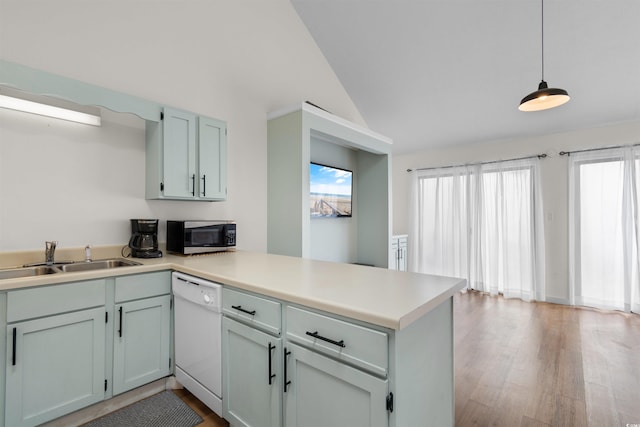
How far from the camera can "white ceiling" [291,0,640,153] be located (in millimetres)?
2703

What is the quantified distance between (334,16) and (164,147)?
2.43m

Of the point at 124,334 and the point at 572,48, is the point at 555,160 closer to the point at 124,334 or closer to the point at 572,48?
the point at 572,48

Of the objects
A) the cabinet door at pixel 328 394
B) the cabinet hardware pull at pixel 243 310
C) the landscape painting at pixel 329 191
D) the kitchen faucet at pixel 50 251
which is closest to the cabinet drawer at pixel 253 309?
the cabinet hardware pull at pixel 243 310

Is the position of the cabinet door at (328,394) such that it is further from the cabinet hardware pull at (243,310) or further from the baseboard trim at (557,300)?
the baseboard trim at (557,300)

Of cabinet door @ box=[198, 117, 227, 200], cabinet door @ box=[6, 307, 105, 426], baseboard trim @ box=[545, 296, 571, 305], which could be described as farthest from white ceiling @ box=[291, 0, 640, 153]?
cabinet door @ box=[6, 307, 105, 426]

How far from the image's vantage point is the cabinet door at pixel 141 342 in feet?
5.71

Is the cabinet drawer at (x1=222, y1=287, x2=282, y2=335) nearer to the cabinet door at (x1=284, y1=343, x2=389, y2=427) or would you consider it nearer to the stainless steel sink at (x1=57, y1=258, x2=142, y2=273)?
the cabinet door at (x1=284, y1=343, x2=389, y2=427)

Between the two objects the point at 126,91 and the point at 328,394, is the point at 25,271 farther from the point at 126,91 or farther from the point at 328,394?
the point at 328,394

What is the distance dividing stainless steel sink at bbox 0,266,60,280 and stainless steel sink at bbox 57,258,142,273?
69 millimetres

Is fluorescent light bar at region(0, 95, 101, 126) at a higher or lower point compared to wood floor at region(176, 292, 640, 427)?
higher

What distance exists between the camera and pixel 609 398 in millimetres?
1955

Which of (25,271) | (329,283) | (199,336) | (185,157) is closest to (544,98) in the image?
(329,283)

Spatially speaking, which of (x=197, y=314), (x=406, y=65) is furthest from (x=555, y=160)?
(x=197, y=314)

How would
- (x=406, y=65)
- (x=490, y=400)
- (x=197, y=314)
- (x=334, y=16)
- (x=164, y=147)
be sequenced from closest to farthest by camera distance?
1. (x=197, y=314)
2. (x=490, y=400)
3. (x=164, y=147)
4. (x=334, y=16)
5. (x=406, y=65)
